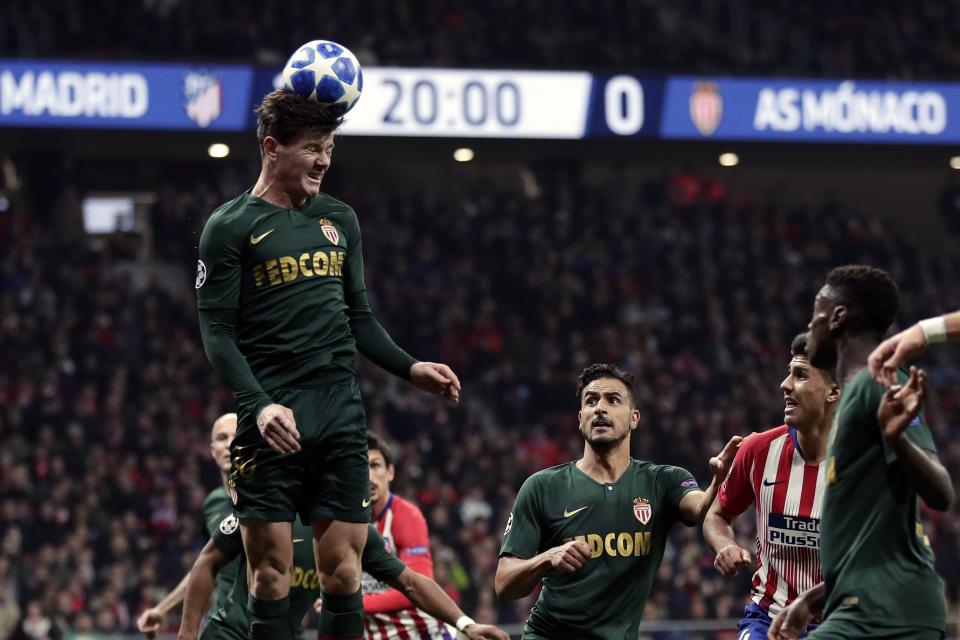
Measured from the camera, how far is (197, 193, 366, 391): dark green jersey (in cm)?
545

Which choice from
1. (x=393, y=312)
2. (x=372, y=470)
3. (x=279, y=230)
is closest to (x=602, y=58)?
(x=393, y=312)

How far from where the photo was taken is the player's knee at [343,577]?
18.1ft

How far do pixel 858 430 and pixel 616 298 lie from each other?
1939cm

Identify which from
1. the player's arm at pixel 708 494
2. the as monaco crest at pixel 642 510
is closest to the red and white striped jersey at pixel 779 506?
the player's arm at pixel 708 494

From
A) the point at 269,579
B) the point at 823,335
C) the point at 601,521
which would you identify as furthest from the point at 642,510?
the point at 823,335

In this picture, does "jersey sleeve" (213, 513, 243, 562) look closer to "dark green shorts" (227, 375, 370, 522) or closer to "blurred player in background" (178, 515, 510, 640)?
"blurred player in background" (178, 515, 510, 640)

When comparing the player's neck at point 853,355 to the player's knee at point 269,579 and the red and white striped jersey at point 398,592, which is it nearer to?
the player's knee at point 269,579

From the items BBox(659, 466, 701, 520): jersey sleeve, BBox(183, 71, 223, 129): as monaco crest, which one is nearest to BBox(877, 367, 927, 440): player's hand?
BBox(659, 466, 701, 520): jersey sleeve

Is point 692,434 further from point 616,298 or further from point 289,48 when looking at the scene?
point 289,48

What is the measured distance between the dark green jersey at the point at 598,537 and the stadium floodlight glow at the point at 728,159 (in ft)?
59.7

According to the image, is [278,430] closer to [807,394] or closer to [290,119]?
[290,119]

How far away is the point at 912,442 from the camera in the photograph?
4469 millimetres

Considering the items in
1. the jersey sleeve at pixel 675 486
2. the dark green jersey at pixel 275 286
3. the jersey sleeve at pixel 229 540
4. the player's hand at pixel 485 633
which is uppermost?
the dark green jersey at pixel 275 286

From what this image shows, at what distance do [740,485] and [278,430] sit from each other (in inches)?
102
